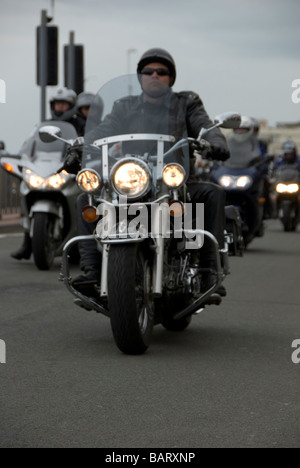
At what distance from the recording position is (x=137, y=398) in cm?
478

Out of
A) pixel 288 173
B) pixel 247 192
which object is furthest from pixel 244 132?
pixel 288 173

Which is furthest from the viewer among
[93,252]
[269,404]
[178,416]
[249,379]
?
[93,252]

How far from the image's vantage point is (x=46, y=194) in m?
11.1

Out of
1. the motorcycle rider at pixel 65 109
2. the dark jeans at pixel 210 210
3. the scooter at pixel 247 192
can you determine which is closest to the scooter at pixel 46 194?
the motorcycle rider at pixel 65 109

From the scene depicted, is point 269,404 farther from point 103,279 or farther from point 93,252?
point 93,252

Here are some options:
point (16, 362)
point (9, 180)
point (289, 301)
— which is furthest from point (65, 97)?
point (9, 180)

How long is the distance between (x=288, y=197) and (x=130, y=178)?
51.5 ft

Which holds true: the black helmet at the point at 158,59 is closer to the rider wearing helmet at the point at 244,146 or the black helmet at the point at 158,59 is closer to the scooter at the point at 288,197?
the rider wearing helmet at the point at 244,146

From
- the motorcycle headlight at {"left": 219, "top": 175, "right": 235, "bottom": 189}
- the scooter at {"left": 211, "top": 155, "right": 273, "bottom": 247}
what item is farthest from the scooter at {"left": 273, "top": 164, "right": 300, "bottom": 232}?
the motorcycle headlight at {"left": 219, "top": 175, "right": 235, "bottom": 189}

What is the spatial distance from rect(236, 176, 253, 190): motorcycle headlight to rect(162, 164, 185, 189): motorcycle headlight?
8.40 m

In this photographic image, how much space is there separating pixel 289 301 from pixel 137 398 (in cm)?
420

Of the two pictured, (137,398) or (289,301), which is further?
(289,301)

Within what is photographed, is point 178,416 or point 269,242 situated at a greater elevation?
point 178,416

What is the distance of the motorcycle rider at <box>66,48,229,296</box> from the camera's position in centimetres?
629
